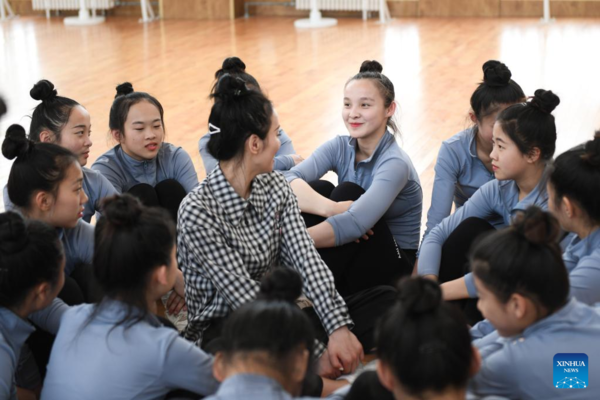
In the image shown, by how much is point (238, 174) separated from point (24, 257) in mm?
569

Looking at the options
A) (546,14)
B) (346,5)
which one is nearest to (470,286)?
(546,14)

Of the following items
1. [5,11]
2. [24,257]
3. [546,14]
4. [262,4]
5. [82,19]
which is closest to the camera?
[24,257]

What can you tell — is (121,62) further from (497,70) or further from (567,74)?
(497,70)

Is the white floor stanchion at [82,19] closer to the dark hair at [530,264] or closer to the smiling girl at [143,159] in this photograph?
the smiling girl at [143,159]

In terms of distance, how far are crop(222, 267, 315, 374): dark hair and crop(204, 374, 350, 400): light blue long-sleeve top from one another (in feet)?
0.15

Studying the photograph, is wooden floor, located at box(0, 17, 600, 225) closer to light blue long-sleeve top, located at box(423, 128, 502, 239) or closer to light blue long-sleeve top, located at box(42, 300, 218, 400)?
light blue long-sleeve top, located at box(423, 128, 502, 239)

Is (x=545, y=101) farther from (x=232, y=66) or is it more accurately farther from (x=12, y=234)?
(x=12, y=234)

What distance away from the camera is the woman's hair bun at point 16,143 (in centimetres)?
198

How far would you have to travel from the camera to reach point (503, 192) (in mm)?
2283

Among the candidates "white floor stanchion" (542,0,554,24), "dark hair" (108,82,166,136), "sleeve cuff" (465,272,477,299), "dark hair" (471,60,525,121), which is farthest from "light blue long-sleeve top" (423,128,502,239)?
"white floor stanchion" (542,0,554,24)

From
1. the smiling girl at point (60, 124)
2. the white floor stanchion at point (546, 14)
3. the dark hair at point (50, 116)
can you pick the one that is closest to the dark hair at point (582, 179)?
the smiling girl at point (60, 124)

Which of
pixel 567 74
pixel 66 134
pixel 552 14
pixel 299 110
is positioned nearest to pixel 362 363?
pixel 66 134

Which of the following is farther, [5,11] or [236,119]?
[5,11]

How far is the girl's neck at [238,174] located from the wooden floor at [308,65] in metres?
1.62
